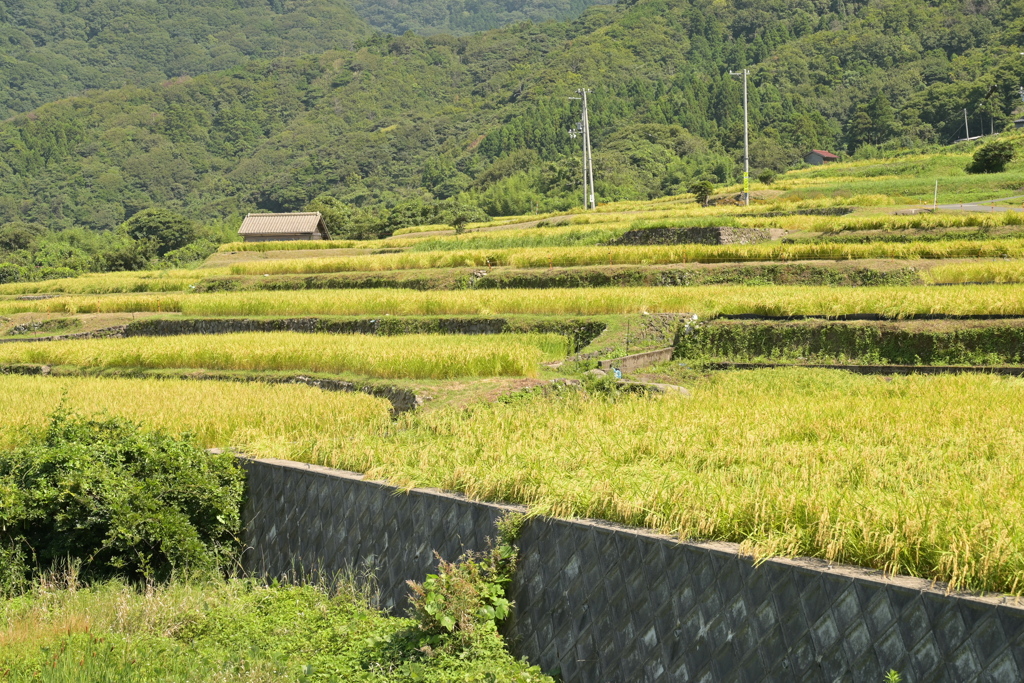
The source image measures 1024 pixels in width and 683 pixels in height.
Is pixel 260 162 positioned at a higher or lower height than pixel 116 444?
higher

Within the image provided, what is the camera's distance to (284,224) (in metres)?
44.7

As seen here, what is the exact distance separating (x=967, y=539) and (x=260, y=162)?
354ft

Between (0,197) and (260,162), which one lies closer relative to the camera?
(0,197)

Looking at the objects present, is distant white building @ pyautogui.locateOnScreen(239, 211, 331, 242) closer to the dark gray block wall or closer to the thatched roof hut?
the thatched roof hut

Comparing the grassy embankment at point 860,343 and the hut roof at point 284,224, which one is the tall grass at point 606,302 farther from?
the hut roof at point 284,224

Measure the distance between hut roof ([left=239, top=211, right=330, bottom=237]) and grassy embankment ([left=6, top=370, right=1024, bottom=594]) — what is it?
3439cm

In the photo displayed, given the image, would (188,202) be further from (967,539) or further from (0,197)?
(967,539)

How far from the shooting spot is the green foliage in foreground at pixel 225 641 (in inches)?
213

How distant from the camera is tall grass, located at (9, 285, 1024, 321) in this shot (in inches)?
541

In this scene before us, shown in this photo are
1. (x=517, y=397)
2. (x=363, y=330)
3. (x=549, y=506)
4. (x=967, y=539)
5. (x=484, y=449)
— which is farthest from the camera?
(x=363, y=330)

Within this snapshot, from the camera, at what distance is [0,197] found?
9381 centimetres

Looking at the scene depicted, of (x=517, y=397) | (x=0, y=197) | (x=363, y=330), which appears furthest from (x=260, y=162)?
(x=517, y=397)

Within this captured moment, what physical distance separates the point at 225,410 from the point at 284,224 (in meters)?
35.7

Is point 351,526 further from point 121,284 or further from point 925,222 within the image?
point 121,284
